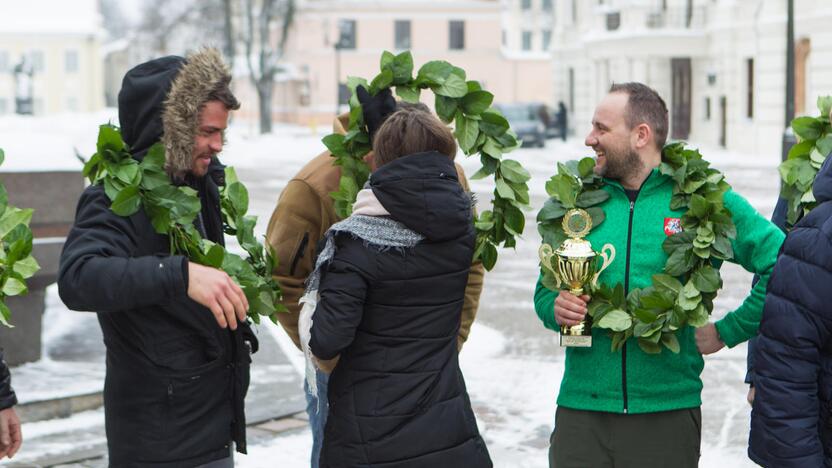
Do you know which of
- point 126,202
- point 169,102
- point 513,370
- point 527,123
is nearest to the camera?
point 126,202

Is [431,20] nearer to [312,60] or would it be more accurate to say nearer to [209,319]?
[312,60]

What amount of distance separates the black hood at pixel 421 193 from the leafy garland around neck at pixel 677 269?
65 cm

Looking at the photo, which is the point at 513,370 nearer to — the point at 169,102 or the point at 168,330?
the point at 168,330

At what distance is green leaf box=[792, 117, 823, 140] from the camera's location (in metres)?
4.73

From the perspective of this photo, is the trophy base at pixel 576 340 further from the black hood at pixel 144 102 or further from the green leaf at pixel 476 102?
the black hood at pixel 144 102

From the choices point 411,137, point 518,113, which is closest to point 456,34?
point 518,113

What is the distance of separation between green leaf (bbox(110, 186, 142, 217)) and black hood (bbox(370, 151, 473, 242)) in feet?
2.40

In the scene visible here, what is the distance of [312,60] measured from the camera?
70.2 meters

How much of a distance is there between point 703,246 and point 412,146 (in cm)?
108

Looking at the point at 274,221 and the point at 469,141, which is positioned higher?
the point at 469,141

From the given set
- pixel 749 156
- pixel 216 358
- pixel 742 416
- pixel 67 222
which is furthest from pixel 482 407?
pixel 749 156

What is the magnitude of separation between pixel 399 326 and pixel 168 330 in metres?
0.73

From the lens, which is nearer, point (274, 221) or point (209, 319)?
point (209, 319)

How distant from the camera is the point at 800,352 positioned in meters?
3.64
